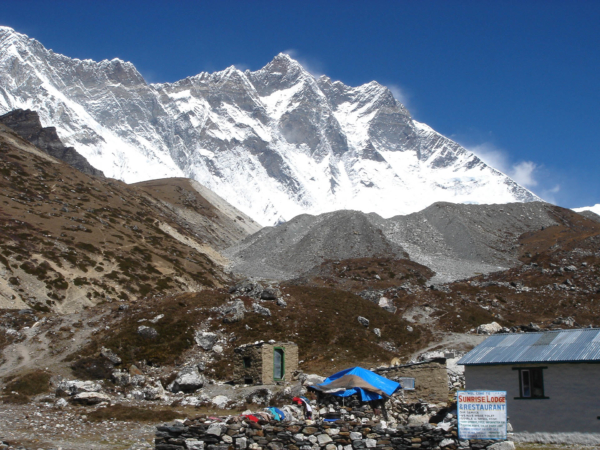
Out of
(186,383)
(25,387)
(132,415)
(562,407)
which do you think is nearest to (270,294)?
(186,383)

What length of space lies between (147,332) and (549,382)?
26.5 m

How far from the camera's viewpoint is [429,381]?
26.0m

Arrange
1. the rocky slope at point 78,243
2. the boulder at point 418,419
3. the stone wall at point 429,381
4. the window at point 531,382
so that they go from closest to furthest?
the window at point 531,382
the boulder at point 418,419
the stone wall at point 429,381
the rocky slope at point 78,243

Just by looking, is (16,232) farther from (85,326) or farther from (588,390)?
(588,390)

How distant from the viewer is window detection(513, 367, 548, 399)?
65.1ft

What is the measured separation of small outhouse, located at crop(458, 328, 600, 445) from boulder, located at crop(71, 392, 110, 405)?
17.4 m

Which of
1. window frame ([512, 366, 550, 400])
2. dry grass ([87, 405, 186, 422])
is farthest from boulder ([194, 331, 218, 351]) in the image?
window frame ([512, 366, 550, 400])

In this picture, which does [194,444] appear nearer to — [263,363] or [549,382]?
[549,382]

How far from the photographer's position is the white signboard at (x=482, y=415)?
15.0m

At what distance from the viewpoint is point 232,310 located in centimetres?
4091

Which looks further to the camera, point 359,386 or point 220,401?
point 220,401

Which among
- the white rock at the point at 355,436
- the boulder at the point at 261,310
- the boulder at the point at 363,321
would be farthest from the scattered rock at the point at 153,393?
the boulder at the point at 363,321

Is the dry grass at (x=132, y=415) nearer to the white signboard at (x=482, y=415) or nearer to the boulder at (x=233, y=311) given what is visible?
the white signboard at (x=482, y=415)

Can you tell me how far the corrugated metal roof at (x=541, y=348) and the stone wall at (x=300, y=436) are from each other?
258 inches
